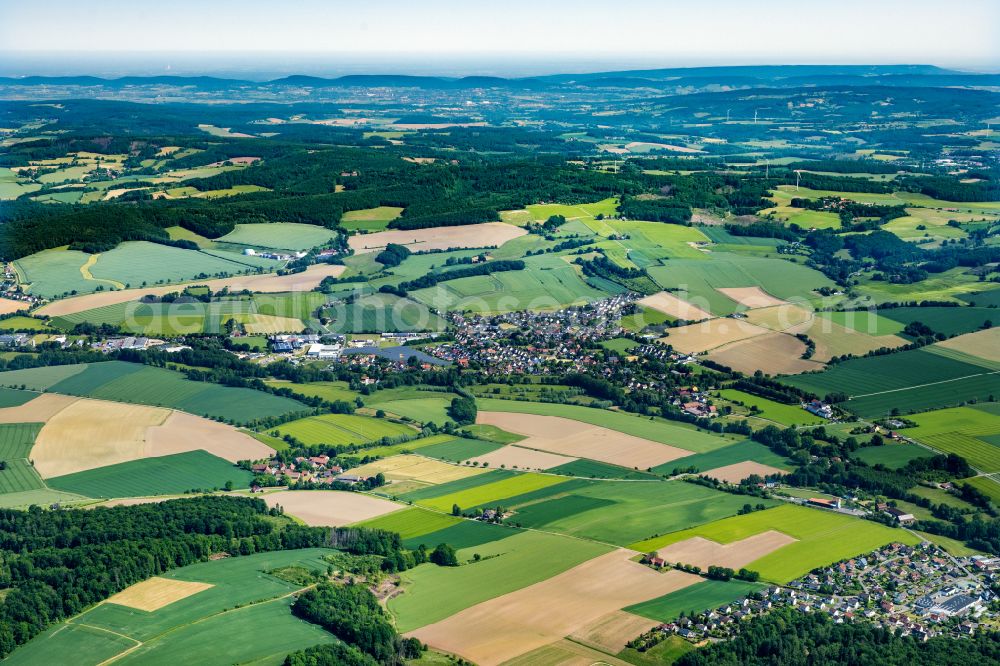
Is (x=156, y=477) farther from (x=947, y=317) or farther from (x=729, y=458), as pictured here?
(x=947, y=317)

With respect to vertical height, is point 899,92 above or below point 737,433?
above

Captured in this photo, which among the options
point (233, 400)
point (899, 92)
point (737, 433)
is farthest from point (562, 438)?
point (899, 92)

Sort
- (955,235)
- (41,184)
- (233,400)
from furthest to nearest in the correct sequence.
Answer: (41,184), (955,235), (233,400)

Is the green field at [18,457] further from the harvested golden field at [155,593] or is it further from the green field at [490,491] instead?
the green field at [490,491]

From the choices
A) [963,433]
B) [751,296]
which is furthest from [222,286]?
[963,433]

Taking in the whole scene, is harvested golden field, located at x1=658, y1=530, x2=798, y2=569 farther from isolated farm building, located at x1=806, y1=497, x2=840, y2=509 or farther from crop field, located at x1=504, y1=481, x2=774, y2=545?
isolated farm building, located at x1=806, y1=497, x2=840, y2=509

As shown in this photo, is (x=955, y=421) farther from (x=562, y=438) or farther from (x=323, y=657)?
(x=323, y=657)

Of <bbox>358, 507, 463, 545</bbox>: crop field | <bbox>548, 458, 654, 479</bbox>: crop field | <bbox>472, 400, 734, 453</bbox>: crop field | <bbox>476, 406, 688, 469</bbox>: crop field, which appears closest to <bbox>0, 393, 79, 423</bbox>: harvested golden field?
<bbox>358, 507, 463, 545</bbox>: crop field
